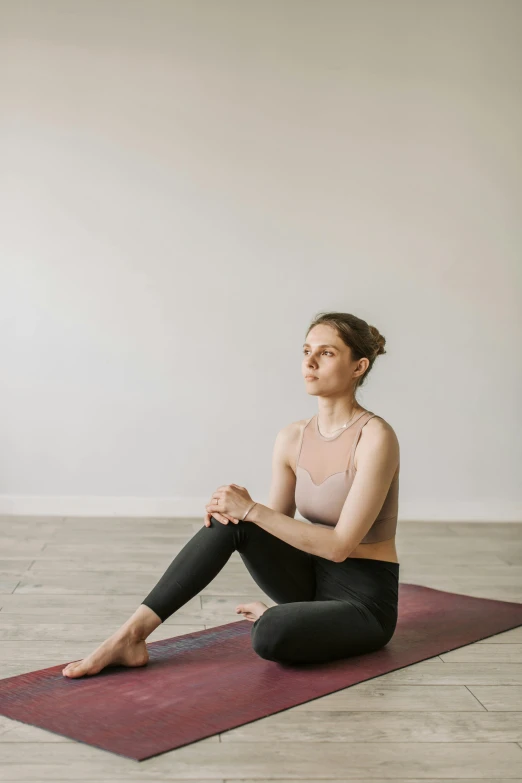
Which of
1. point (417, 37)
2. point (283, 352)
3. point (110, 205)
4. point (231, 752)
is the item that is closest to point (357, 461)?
point (231, 752)

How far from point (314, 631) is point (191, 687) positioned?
1.05 ft

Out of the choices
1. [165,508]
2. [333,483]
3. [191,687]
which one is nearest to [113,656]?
[191,687]

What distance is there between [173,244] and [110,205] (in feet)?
1.15

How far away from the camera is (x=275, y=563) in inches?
88.7

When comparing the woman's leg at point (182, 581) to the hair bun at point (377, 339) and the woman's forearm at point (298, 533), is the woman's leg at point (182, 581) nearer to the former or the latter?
the woman's forearm at point (298, 533)

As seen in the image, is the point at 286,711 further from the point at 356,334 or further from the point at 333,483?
the point at 356,334

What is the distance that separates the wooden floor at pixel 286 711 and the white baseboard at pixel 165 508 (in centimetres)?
68

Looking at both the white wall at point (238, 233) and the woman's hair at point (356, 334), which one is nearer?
the woman's hair at point (356, 334)

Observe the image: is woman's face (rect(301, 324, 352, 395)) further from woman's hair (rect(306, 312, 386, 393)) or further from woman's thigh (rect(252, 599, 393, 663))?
woman's thigh (rect(252, 599, 393, 663))

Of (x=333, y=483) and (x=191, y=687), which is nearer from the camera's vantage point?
(x=191, y=687)

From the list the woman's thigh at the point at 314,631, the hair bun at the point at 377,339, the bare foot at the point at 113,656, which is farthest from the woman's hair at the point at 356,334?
the bare foot at the point at 113,656

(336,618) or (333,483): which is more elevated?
(333,483)

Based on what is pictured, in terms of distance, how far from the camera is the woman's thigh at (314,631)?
2.13 m

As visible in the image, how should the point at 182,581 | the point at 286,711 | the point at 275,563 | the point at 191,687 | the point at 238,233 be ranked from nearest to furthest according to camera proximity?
1. the point at 286,711
2. the point at 191,687
3. the point at 182,581
4. the point at 275,563
5. the point at 238,233
